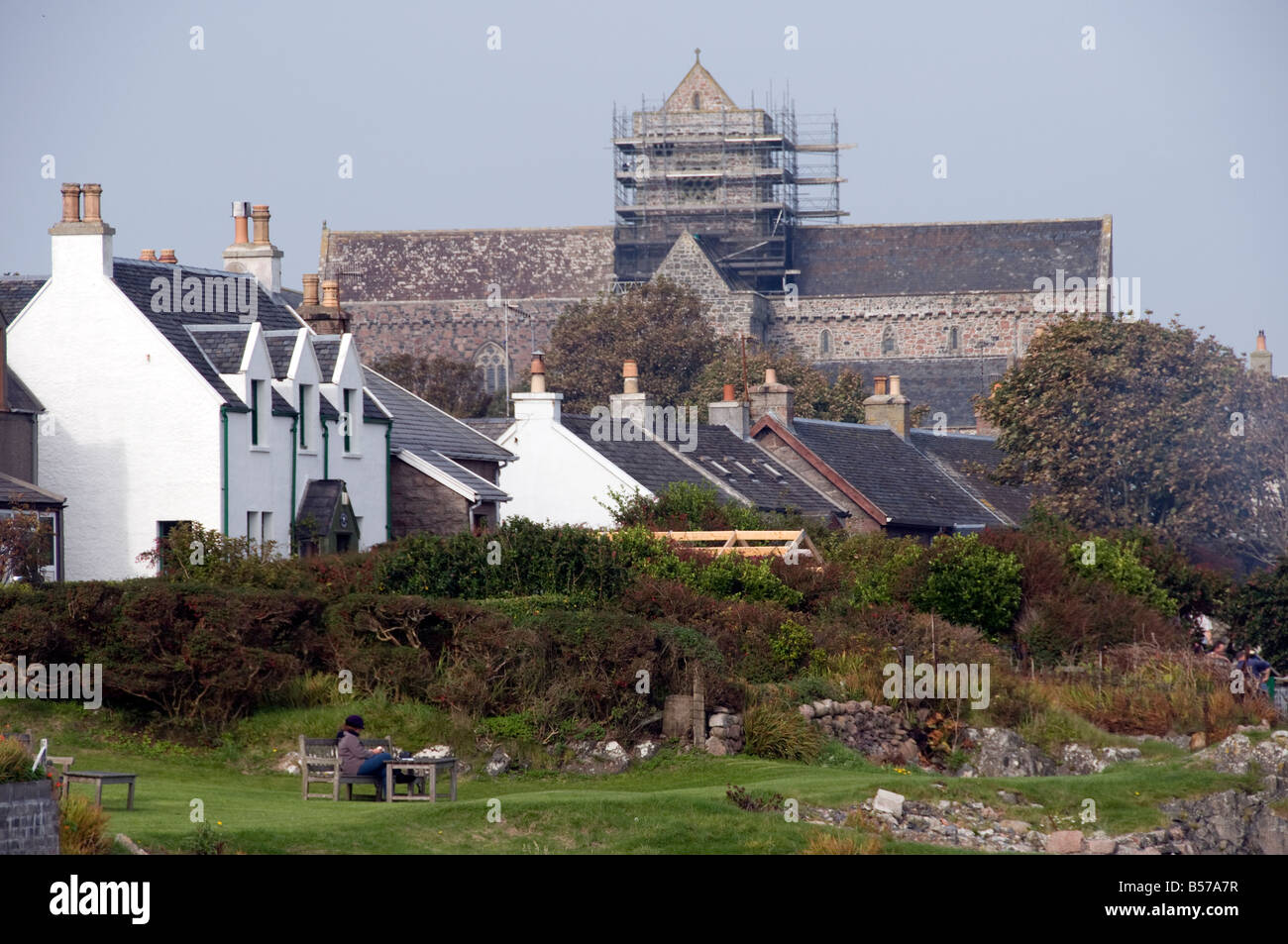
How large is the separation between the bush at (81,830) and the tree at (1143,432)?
36093mm

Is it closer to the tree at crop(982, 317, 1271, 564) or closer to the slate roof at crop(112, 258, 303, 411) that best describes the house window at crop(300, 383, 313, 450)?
the slate roof at crop(112, 258, 303, 411)

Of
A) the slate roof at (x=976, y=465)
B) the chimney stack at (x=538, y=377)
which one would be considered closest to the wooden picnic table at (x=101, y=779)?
the chimney stack at (x=538, y=377)

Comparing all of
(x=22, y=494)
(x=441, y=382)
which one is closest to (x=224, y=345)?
(x=22, y=494)

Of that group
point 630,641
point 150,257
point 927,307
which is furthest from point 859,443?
point 927,307

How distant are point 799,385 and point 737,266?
48.2 metres

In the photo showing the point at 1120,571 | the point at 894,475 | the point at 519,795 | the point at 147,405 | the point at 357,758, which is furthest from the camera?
the point at 894,475

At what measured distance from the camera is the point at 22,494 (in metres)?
31.2

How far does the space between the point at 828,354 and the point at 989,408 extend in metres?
71.8

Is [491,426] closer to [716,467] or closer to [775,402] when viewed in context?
[716,467]

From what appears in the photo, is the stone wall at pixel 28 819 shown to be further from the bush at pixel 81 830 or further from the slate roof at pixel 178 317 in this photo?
the slate roof at pixel 178 317

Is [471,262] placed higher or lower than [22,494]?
higher

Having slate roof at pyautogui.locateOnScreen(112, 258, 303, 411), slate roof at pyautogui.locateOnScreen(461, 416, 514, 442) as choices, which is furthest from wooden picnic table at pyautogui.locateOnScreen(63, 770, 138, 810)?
slate roof at pyautogui.locateOnScreen(461, 416, 514, 442)

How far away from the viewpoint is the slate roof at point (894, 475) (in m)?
51.6
